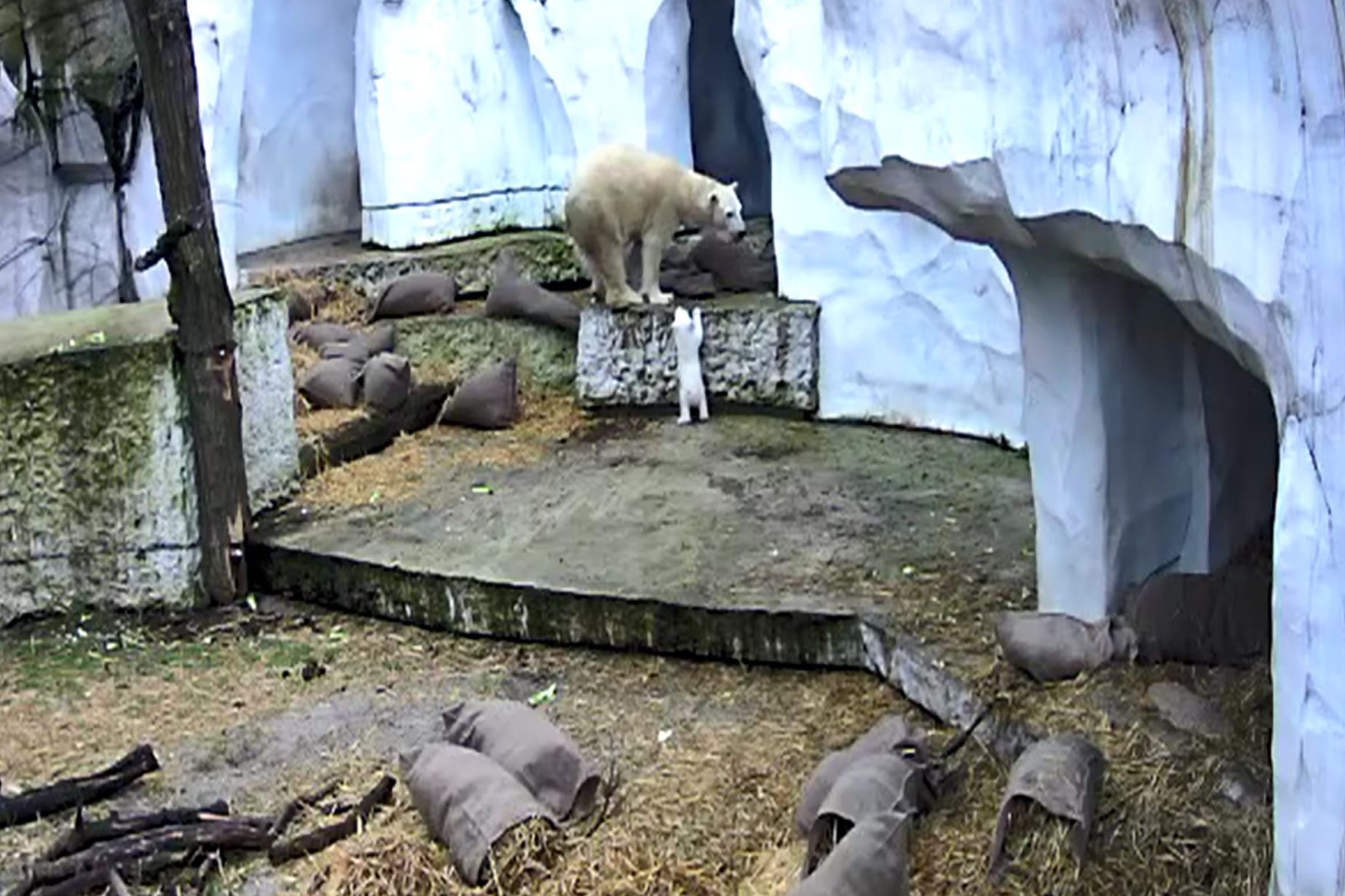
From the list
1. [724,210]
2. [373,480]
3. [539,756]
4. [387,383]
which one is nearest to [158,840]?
[539,756]

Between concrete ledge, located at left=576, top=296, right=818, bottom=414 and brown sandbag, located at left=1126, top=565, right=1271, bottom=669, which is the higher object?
concrete ledge, located at left=576, top=296, right=818, bottom=414

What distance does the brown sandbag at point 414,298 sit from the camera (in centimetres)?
885

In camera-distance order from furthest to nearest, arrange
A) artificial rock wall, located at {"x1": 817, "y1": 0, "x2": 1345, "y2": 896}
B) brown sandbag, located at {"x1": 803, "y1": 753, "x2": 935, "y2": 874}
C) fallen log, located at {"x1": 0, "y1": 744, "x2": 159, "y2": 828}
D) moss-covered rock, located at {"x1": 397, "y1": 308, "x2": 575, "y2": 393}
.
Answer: moss-covered rock, located at {"x1": 397, "y1": 308, "x2": 575, "y2": 393}, fallen log, located at {"x1": 0, "y1": 744, "x2": 159, "y2": 828}, brown sandbag, located at {"x1": 803, "y1": 753, "x2": 935, "y2": 874}, artificial rock wall, located at {"x1": 817, "y1": 0, "x2": 1345, "y2": 896}

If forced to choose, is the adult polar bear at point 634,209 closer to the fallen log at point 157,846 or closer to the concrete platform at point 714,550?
the concrete platform at point 714,550

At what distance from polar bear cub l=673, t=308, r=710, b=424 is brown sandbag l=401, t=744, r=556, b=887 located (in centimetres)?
354

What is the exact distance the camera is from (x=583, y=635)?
17.9ft

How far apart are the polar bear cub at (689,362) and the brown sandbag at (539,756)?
3.34m

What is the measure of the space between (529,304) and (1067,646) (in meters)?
4.73

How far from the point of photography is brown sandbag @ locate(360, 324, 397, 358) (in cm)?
833

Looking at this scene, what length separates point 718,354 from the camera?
7.71 metres

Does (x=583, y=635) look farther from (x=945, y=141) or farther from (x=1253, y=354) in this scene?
(x=1253, y=354)

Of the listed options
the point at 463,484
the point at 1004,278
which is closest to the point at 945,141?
the point at 1004,278

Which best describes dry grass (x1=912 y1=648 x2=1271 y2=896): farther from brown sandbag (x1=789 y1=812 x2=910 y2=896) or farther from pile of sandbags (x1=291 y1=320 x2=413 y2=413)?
pile of sandbags (x1=291 y1=320 x2=413 y2=413)

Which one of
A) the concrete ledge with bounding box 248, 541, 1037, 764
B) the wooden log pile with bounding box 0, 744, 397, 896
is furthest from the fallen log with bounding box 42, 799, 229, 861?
the concrete ledge with bounding box 248, 541, 1037, 764
